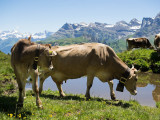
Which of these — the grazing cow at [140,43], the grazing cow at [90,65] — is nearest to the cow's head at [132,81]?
the grazing cow at [90,65]

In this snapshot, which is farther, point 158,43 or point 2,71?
point 158,43

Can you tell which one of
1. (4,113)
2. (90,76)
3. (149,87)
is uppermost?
(90,76)

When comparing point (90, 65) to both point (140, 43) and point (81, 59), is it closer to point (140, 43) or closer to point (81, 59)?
point (81, 59)

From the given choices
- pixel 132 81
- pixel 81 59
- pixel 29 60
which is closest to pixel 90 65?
pixel 81 59

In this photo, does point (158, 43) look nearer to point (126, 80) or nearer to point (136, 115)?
point (126, 80)

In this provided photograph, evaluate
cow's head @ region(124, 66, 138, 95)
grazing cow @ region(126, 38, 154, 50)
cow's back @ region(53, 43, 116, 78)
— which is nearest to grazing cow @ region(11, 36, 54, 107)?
cow's back @ region(53, 43, 116, 78)

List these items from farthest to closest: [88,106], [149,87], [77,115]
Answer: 1. [149,87]
2. [88,106]
3. [77,115]

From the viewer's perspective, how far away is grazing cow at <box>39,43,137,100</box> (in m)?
9.30

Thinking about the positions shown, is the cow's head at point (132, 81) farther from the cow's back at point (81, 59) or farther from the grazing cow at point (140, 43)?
the grazing cow at point (140, 43)

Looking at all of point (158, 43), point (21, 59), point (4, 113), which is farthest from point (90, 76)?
point (158, 43)

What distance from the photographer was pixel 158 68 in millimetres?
20375

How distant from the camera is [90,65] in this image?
9266 millimetres

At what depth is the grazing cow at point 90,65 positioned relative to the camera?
9305 millimetres

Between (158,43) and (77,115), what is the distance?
20871 mm
